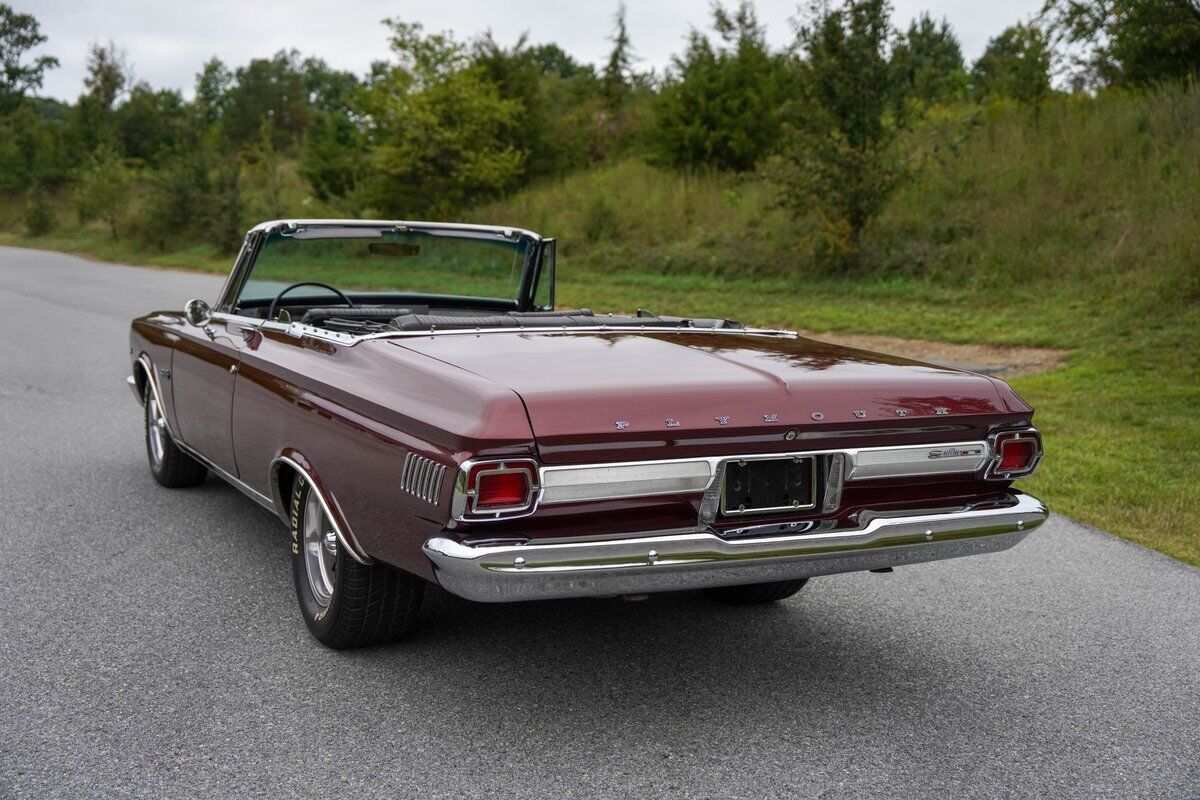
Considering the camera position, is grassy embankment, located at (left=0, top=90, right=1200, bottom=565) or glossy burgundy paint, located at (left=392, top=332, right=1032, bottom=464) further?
grassy embankment, located at (left=0, top=90, right=1200, bottom=565)

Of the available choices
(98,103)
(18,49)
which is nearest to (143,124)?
(98,103)

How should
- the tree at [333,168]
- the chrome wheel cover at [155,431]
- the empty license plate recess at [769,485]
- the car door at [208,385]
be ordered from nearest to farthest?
the empty license plate recess at [769,485], the car door at [208,385], the chrome wheel cover at [155,431], the tree at [333,168]

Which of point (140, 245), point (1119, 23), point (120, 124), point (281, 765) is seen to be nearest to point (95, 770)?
point (281, 765)

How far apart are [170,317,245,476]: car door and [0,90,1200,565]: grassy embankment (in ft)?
14.4

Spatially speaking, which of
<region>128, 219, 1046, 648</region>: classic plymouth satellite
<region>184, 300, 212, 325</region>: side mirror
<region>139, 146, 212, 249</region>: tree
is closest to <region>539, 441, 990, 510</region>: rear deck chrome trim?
<region>128, 219, 1046, 648</region>: classic plymouth satellite

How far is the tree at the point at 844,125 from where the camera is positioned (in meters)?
16.1

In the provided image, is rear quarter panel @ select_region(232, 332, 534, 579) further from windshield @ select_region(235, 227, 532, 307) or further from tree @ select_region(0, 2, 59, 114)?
tree @ select_region(0, 2, 59, 114)

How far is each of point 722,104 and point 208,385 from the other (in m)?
21.6

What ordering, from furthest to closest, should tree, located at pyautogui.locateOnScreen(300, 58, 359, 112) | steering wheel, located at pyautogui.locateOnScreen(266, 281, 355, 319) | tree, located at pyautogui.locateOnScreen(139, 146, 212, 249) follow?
tree, located at pyautogui.locateOnScreen(300, 58, 359, 112), tree, located at pyautogui.locateOnScreen(139, 146, 212, 249), steering wheel, located at pyautogui.locateOnScreen(266, 281, 355, 319)

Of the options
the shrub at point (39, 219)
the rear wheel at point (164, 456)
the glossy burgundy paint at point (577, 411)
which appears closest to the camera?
the glossy burgundy paint at point (577, 411)

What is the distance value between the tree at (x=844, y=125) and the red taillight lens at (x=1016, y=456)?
13.6 m

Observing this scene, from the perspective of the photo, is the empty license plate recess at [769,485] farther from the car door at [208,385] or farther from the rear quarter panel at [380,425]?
the car door at [208,385]

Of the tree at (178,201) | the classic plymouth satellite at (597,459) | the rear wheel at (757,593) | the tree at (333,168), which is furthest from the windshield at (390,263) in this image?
the tree at (178,201)

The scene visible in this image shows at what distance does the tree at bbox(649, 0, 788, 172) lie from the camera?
80.5 feet
